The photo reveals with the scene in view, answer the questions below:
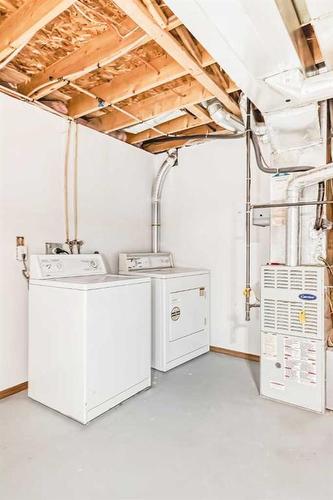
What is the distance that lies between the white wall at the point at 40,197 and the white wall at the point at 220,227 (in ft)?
2.28

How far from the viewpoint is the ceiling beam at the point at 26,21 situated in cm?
175

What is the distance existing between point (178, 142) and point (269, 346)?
2645mm

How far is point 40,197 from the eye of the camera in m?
2.84

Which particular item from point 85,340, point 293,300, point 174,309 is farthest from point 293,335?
point 85,340

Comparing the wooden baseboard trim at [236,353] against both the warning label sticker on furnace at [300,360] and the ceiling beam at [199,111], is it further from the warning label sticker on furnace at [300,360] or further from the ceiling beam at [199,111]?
the ceiling beam at [199,111]

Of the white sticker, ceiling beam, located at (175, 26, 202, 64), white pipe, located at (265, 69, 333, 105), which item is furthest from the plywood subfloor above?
the white sticker

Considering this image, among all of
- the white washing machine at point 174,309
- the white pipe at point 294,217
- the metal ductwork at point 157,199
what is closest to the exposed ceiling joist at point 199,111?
the metal ductwork at point 157,199

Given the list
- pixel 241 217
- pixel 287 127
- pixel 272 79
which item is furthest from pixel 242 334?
pixel 272 79

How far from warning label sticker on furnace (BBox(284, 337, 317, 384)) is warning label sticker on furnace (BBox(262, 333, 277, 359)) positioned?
0.29 feet

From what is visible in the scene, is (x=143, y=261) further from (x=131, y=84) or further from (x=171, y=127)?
(x=131, y=84)

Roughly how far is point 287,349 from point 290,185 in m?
1.29

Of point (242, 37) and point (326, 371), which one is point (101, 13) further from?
point (326, 371)

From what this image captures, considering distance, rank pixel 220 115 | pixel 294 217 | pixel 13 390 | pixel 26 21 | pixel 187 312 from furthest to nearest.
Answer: pixel 187 312, pixel 220 115, pixel 13 390, pixel 294 217, pixel 26 21

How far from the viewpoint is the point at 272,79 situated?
83.2 inches
